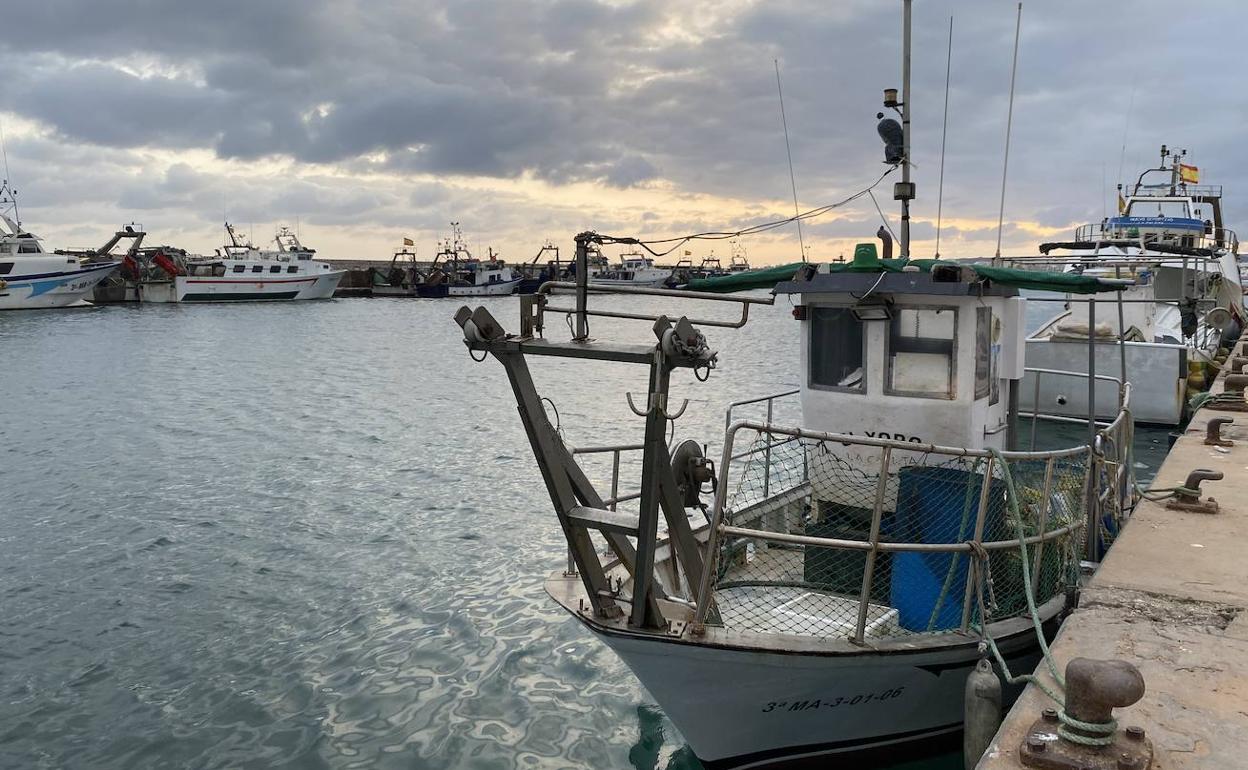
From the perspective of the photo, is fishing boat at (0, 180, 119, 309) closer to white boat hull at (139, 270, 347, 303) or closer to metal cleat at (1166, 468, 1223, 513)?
white boat hull at (139, 270, 347, 303)

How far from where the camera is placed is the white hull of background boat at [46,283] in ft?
212

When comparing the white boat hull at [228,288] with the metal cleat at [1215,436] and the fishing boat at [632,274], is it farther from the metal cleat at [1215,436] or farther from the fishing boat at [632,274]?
the metal cleat at [1215,436]

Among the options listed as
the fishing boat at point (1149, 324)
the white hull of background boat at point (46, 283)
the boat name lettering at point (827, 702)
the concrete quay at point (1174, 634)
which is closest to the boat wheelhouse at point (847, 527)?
the boat name lettering at point (827, 702)

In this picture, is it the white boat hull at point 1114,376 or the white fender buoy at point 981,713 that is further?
the white boat hull at point 1114,376

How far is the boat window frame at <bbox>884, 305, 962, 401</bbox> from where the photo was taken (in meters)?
7.49

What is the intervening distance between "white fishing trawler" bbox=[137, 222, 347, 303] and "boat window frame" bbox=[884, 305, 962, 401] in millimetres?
77111

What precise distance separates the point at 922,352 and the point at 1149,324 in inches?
720

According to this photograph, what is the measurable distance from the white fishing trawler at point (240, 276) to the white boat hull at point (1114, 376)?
70.4 metres

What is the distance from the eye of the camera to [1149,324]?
22.5 meters

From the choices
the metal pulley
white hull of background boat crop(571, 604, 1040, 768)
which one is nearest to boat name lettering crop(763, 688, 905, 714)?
white hull of background boat crop(571, 604, 1040, 768)

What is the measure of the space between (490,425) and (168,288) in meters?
65.5

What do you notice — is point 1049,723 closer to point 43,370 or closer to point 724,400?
point 724,400

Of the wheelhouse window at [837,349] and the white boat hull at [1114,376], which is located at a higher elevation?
the wheelhouse window at [837,349]

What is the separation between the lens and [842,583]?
7324 millimetres
